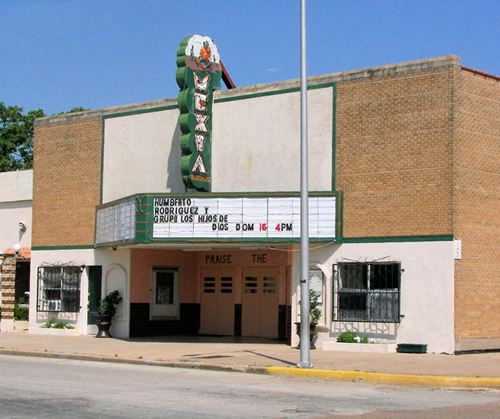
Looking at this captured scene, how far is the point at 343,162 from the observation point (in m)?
25.9

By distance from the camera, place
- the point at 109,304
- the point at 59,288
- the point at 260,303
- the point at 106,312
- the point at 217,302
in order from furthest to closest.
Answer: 1. the point at 59,288
2. the point at 217,302
3. the point at 260,303
4. the point at 109,304
5. the point at 106,312

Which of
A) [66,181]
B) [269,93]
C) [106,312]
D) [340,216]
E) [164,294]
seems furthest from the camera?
[66,181]

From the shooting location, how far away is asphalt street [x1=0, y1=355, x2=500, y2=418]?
43.9 ft

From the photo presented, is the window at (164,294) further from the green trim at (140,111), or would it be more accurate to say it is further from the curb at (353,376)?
the curb at (353,376)

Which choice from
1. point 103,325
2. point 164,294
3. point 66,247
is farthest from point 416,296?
point 66,247

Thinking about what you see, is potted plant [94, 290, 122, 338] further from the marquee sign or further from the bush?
the bush

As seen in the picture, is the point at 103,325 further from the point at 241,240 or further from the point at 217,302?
the point at 241,240

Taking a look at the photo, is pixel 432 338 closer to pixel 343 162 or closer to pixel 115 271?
pixel 343 162

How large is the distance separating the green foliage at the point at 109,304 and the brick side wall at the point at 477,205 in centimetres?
1236

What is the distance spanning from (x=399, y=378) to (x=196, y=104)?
12.7 m

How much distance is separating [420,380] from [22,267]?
24367 mm

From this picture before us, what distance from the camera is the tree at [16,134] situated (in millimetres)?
69938

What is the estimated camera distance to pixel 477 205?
80.4 feet

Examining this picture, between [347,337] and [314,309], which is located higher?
[314,309]
